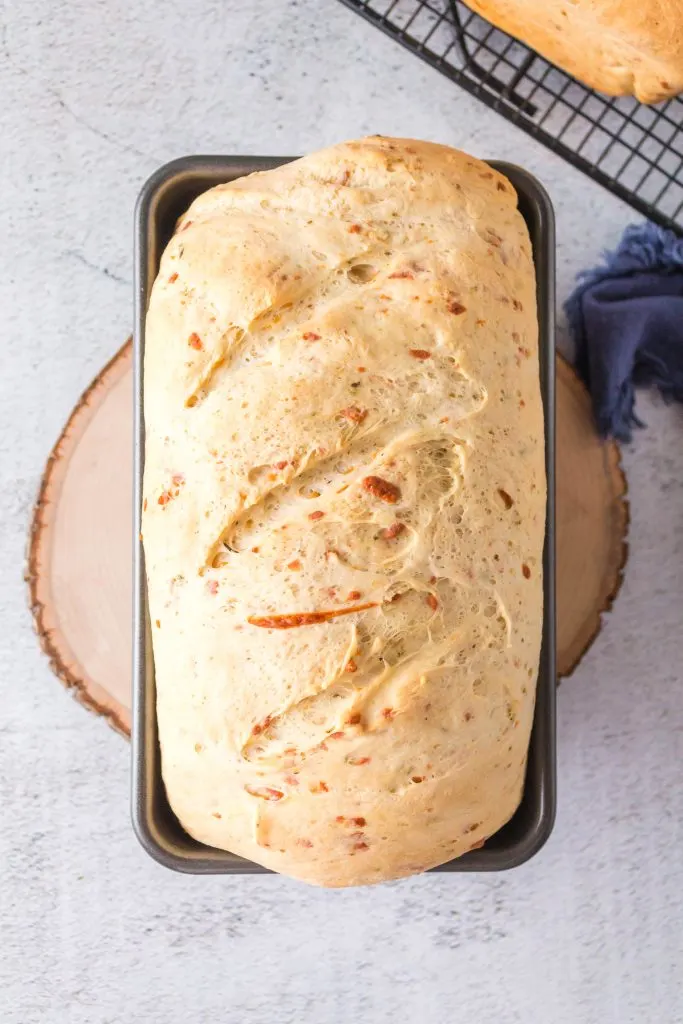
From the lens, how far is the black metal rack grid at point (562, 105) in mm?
1574

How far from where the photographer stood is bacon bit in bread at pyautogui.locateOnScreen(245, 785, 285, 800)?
1121 mm

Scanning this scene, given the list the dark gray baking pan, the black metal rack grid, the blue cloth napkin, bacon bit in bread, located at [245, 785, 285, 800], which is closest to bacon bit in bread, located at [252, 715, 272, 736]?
bacon bit in bread, located at [245, 785, 285, 800]

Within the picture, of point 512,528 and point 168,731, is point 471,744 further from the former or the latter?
point 168,731

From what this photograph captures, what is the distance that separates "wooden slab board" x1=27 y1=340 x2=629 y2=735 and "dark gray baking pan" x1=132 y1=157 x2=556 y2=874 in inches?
10.9

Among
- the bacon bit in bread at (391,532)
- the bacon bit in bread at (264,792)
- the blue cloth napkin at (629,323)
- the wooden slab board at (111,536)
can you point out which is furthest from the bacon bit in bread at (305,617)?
the blue cloth napkin at (629,323)

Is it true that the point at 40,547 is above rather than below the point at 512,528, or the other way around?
below

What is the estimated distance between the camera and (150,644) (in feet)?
4.14

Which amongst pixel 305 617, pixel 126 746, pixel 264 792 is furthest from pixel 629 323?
pixel 126 746

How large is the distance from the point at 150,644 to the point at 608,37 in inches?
39.7

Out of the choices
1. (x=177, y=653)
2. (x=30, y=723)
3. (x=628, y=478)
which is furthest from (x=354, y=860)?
(x=628, y=478)

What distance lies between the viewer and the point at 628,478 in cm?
166

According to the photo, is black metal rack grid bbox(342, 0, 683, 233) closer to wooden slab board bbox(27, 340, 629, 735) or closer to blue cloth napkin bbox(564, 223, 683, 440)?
blue cloth napkin bbox(564, 223, 683, 440)

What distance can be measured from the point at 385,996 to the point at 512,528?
91 centimetres

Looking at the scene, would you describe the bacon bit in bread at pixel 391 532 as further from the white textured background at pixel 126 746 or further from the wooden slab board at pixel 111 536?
the white textured background at pixel 126 746
